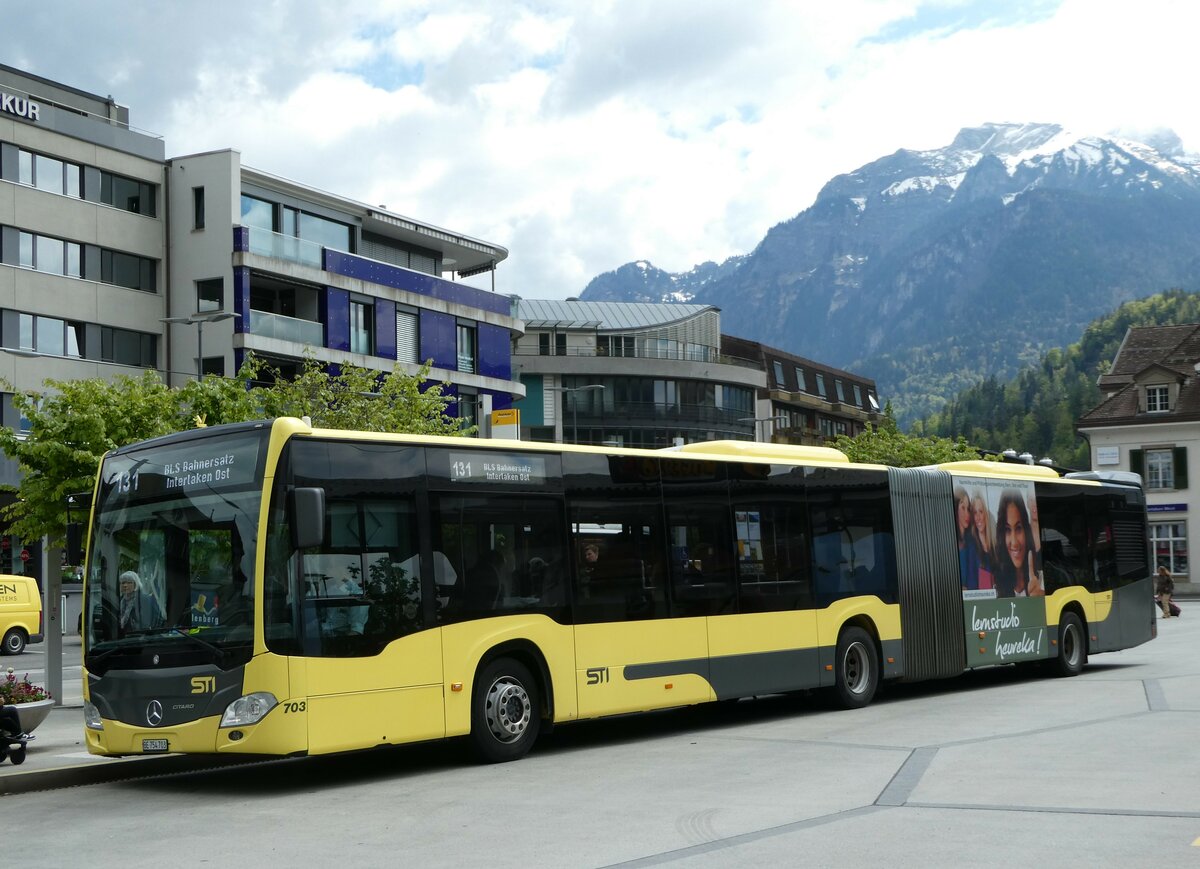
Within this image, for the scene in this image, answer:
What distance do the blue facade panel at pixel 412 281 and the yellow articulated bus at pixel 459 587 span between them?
113 feet

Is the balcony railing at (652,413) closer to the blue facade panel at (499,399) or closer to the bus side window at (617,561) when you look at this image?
the blue facade panel at (499,399)

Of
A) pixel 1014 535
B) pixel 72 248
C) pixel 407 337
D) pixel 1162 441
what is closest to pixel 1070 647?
pixel 1014 535

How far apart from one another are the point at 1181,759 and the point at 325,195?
42728mm

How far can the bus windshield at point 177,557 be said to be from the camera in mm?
11422

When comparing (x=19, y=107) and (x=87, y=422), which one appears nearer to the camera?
(x=87, y=422)

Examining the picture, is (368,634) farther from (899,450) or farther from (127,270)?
(899,450)

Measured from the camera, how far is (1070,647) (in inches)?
889

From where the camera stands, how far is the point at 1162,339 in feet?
265

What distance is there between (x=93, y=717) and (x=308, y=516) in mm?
2840

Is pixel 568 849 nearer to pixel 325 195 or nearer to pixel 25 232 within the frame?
pixel 25 232

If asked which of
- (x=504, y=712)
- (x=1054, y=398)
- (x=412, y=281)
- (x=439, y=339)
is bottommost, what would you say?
(x=504, y=712)

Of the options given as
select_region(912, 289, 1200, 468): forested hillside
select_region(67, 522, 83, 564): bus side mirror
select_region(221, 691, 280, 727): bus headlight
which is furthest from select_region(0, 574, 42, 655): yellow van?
select_region(912, 289, 1200, 468): forested hillside

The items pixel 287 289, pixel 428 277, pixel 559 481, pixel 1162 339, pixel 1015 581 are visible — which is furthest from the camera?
pixel 1162 339

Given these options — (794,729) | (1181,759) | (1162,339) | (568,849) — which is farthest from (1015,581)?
(1162,339)
